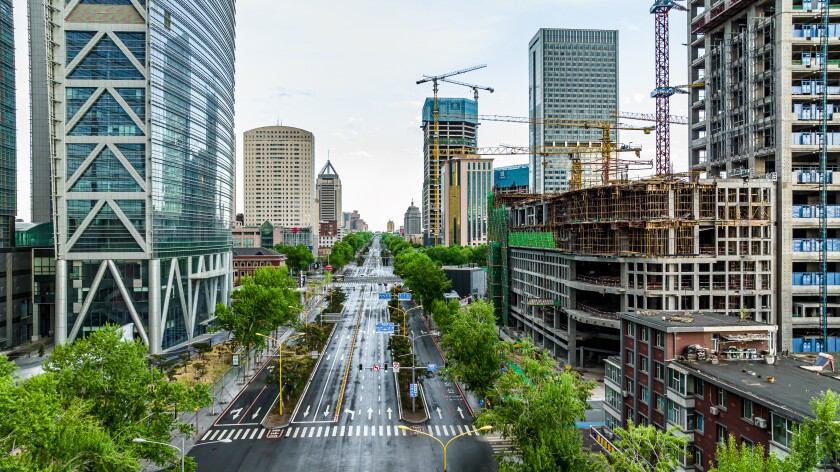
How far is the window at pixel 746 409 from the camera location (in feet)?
104

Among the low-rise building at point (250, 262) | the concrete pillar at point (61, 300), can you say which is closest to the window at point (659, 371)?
the concrete pillar at point (61, 300)

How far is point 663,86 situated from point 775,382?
82635mm

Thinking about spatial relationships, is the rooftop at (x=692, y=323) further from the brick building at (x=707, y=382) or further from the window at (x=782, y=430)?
the window at (x=782, y=430)

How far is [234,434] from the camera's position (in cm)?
5378

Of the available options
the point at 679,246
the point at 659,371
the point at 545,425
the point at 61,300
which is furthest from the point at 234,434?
the point at 679,246

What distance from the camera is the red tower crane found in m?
99.6

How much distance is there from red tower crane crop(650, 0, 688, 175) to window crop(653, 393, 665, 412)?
66.6 metres

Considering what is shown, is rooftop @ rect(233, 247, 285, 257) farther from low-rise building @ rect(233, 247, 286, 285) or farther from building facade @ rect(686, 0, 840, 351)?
building facade @ rect(686, 0, 840, 351)

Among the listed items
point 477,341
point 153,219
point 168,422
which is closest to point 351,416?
point 477,341

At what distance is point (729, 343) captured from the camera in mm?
40500

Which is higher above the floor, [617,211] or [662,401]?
[617,211]

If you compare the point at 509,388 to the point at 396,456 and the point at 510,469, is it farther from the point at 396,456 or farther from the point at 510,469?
the point at 396,456

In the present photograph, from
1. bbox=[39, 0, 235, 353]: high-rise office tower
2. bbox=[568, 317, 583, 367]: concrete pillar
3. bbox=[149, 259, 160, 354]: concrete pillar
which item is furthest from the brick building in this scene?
bbox=[39, 0, 235, 353]: high-rise office tower

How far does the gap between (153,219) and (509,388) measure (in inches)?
2679
